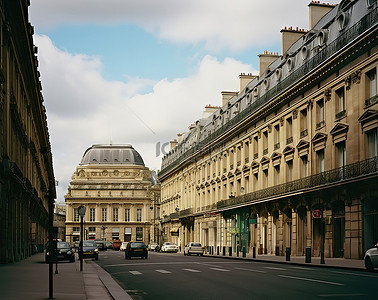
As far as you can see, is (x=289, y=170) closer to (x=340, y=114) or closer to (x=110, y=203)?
(x=340, y=114)

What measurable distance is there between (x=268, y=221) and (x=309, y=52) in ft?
49.4

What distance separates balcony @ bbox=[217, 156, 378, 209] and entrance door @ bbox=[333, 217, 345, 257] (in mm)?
2502

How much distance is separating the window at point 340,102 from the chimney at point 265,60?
1914 centimetres

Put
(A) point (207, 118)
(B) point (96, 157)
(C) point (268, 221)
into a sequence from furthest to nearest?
(B) point (96, 157), (A) point (207, 118), (C) point (268, 221)

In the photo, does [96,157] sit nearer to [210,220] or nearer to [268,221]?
[210,220]

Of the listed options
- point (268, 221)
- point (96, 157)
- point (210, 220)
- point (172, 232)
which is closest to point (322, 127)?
point (268, 221)

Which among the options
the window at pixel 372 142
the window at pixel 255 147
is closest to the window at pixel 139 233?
the window at pixel 255 147

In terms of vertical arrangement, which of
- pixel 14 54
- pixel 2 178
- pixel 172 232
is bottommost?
pixel 172 232

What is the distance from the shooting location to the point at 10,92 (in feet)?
110

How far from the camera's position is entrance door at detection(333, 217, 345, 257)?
39.8 m

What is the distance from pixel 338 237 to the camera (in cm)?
4016

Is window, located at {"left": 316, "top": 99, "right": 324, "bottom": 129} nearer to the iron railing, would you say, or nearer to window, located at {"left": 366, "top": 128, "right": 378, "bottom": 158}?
the iron railing

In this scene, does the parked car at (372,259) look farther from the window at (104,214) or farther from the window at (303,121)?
the window at (104,214)

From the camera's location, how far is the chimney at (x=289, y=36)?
173ft
